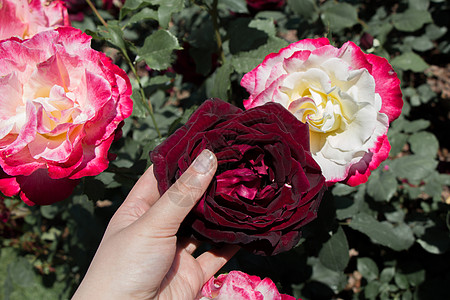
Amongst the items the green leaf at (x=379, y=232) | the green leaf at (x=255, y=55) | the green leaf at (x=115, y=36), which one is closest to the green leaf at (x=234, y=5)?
the green leaf at (x=255, y=55)

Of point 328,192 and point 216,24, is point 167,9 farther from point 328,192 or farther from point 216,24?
point 328,192

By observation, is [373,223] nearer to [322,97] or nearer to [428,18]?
[322,97]

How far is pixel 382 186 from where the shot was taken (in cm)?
161

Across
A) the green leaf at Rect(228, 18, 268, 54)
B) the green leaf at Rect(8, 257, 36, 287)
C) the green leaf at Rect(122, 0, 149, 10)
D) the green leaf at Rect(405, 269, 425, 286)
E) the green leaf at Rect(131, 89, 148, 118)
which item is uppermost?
the green leaf at Rect(122, 0, 149, 10)

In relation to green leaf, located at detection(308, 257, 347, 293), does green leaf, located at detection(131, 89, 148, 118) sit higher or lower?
higher

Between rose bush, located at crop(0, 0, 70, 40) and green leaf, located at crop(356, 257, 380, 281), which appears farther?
green leaf, located at crop(356, 257, 380, 281)

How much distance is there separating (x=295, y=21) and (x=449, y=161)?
1499mm

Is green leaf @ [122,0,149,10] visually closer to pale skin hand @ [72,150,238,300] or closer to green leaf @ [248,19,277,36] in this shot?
green leaf @ [248,19,277,36]

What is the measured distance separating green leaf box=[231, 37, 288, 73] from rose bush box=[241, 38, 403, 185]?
41 centimetres

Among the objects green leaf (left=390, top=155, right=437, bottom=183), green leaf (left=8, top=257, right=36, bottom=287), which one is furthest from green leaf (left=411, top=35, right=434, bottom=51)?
green leaf (left=8, top=257, right=36, bottom=287)

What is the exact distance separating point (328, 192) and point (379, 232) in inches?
18.0

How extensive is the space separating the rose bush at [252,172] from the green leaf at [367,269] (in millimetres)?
1185

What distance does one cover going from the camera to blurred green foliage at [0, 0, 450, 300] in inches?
47.9

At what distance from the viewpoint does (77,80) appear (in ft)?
2.88
